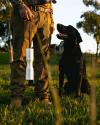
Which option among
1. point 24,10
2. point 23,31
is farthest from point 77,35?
point 24,10

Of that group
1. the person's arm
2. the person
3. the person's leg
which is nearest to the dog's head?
the person

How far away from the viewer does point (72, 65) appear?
7.55 m

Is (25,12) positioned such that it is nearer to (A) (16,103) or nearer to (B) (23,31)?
(B) (23,31)

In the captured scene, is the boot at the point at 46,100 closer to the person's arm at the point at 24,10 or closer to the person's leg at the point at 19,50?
the person's leg at the point at 19,50

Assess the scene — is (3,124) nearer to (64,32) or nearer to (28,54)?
(28,54)

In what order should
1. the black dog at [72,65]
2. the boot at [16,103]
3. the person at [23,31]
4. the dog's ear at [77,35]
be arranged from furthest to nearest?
the dog's ear at [77,35], the black dog at [72,65], the person at [23,31], the boot at [16,103]

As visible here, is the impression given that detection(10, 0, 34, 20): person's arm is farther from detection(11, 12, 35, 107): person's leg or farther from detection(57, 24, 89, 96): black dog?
detection(57, 24, 89, 96): black dog

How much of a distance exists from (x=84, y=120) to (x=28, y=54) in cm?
80

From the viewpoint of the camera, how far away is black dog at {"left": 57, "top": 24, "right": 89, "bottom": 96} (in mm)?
7227

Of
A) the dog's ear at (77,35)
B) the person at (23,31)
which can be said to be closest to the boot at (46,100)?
the person at (23,31)

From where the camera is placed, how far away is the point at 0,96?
5969 mm

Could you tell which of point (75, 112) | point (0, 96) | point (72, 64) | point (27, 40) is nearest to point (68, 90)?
point (72, 64)

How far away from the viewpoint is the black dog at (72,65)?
7.23 meters

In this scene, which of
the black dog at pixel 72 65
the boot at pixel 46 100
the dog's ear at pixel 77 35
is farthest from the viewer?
the dog's ear at pixel 77 35
